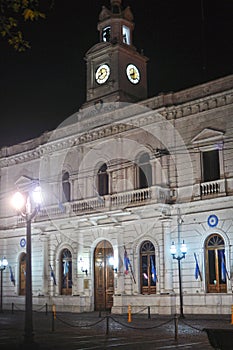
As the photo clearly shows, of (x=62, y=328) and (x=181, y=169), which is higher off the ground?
(x=181, y=169)

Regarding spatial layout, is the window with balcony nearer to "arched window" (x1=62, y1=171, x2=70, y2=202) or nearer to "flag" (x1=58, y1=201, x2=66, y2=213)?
"flag" (x1=58, y1=201, x2=66, y2=213)

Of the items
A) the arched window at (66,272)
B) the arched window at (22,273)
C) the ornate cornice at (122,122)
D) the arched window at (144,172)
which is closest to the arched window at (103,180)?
the ornate cornice at (122,122)

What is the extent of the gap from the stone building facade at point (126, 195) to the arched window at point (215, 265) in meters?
0.05

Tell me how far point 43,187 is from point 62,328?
17210 mm

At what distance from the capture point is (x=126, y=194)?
105 ft

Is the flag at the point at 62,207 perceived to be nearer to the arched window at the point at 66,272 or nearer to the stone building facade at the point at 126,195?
the stone building facade at the point at 126,195

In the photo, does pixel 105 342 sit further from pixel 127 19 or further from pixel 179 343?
pixel 127 19

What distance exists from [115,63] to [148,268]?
46.2 ft

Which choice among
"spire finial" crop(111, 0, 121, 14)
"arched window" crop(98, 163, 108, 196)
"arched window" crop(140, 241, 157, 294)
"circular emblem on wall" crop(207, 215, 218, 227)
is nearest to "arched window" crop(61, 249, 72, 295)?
"arched window" crop(98, 163, 108, 196)

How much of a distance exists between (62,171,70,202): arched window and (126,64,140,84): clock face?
785cm

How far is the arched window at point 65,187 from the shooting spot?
124 feet

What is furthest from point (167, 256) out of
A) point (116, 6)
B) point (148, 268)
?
point (116, 6)

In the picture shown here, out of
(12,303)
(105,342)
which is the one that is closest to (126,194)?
(12,303)

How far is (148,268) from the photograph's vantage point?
3164 cm
